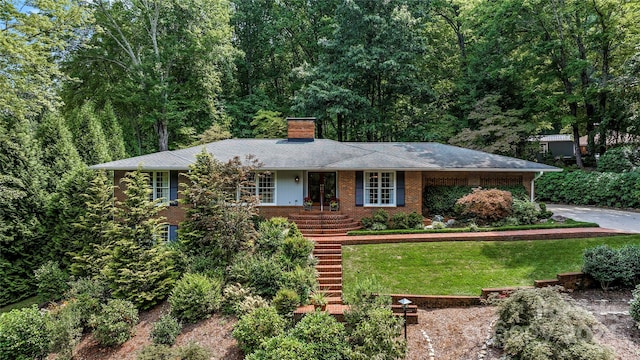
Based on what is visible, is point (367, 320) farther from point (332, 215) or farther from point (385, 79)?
point (385, 79)

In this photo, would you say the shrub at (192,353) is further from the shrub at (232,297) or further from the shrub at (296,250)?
the shrub at (296,250)

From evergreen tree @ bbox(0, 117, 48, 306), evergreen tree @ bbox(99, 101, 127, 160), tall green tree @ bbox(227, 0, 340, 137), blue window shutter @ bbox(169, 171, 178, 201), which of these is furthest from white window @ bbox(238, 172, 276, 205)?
tall green tree @ bbox(227, 0, 340, 137)

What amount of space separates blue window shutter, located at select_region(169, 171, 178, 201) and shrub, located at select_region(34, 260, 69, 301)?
475 centimetres

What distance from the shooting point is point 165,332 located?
7.71 m

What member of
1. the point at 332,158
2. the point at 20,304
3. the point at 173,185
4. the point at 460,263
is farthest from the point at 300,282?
the point at 20,304

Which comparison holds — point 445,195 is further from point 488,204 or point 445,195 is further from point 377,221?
Result: point 377,221

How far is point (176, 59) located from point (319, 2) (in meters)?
13.0

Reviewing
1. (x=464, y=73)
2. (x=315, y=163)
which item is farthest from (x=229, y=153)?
(x=464, y=73)

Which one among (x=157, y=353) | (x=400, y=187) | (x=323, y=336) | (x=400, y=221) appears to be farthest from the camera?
(x=400, y=187)

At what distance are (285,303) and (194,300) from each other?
2456mm

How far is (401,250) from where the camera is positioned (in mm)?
11141

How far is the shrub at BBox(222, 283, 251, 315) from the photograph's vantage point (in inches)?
332

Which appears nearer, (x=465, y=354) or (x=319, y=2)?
(x=465, y=354)

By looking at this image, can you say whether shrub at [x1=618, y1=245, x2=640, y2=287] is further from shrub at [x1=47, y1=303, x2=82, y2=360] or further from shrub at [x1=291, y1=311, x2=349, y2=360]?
shrub at [x1=47, y1=303, x2=82, y2=360]
